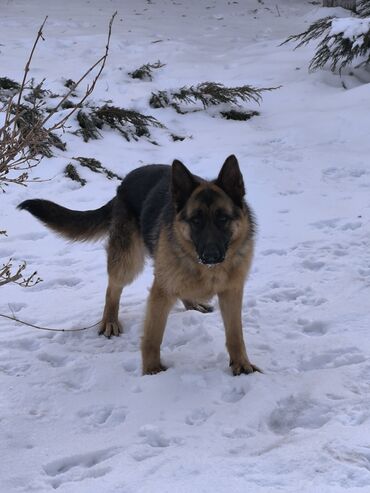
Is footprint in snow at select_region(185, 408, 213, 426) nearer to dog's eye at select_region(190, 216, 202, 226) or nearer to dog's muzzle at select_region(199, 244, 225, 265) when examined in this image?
dog's muzzle at select_region(199, 244, 225, 265)

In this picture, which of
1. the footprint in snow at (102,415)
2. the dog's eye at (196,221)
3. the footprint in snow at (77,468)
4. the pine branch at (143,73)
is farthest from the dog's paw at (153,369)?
the pine branch at (143,73)

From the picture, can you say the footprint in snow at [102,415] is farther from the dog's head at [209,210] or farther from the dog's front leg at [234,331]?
the dog's head at [209,210]

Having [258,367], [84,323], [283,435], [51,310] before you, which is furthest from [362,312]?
[51,310]

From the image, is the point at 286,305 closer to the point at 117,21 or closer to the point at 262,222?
the point at 262,222

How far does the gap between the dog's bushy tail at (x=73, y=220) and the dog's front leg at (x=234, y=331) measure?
4.80ft

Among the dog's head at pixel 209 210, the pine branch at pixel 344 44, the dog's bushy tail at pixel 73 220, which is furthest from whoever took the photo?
the pine branch at pixel 344 44

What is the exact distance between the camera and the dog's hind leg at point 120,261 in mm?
5117

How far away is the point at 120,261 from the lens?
5.10 m

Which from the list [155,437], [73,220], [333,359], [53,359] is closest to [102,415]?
[155,437]

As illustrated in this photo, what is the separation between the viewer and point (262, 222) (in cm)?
744

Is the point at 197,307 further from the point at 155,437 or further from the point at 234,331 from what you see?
the point at 155,437

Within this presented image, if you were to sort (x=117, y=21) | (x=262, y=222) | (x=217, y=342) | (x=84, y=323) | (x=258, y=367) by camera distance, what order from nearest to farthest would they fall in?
(x=258, y=367) → (x=217, y=342) → (x=84, y=323) → (x=262, y=222) → (x=117, y=21)

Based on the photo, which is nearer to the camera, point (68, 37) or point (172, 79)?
point (172, 79)

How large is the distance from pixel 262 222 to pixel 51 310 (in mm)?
2967
